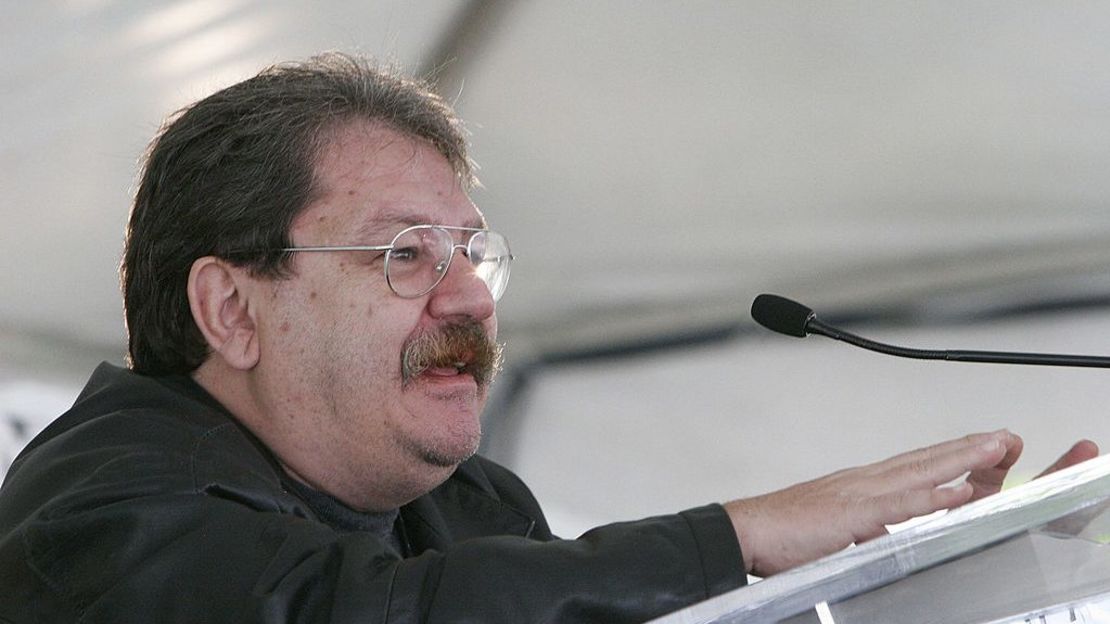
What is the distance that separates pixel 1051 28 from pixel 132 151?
1.97 metres

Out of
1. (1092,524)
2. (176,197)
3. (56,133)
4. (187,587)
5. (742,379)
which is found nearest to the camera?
(1092,524)

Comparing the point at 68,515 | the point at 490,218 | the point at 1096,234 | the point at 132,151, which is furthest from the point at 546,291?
the point at 68,515

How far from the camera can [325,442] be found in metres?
1.46

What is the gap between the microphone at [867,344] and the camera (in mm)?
1152

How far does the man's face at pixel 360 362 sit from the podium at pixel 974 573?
0.67 meters

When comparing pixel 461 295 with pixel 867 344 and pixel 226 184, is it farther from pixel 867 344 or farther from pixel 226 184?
pixel 867 344

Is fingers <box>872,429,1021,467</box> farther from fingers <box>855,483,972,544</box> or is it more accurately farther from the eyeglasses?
the eyeglasses

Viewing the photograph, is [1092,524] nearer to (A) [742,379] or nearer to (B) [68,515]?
(B) [68,515]

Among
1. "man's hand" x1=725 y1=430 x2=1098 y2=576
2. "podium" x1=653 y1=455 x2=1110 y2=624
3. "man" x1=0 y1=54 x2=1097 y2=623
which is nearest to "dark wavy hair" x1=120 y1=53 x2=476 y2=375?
"man" x1=0 y1=54 x2=1097 y2=623

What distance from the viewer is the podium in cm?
78

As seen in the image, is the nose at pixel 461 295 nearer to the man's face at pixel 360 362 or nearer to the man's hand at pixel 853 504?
the man's face at pixel 360 362

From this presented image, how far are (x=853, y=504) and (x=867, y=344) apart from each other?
19 cm

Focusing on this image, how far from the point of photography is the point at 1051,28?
109 inches

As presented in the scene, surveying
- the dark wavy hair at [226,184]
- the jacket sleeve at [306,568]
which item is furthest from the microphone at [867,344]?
the dark wavy hair at [226,184]
